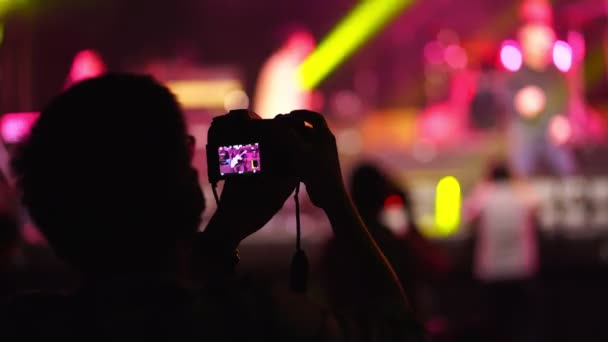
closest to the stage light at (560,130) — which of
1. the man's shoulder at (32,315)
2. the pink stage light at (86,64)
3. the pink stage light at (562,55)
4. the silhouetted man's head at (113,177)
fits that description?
the pink stage light at (562,55)

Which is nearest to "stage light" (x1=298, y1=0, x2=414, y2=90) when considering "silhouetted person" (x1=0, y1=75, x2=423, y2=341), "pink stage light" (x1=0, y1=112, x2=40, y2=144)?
"pink stage light" (x1=0, y1=112, x2=40, y2=144)

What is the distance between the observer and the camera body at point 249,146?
4.10 ft

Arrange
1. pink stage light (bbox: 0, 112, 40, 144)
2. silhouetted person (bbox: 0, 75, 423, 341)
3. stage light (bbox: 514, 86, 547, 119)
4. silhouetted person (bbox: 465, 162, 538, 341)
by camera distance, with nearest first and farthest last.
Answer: silhouetted person (bbox: 0, 75, 423, 341)
silhouetted person (bbox: 465, 162, 538, 341)
pink stage light (bbox: 0, 112, 40, 144)
stage light (bbox: 514, 86, 547, 119)

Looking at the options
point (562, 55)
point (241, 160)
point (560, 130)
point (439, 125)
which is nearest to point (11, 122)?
point (439, 125)

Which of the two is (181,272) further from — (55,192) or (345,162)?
(345,162)

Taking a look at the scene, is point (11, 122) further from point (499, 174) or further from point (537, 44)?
point (537, 44)

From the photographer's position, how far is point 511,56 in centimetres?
668

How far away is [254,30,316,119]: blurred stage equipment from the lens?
21.9ft

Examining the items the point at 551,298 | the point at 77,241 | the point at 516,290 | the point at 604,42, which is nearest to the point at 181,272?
the point at 77,241

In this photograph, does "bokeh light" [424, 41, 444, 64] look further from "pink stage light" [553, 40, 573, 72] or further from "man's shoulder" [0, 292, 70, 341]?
"man's shoulder" [0, 292, 70, 341]

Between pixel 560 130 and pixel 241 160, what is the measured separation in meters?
5.44

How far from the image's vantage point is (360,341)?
1176mm

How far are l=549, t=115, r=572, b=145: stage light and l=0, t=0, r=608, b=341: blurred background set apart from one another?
1 cm

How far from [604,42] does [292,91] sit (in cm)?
252
